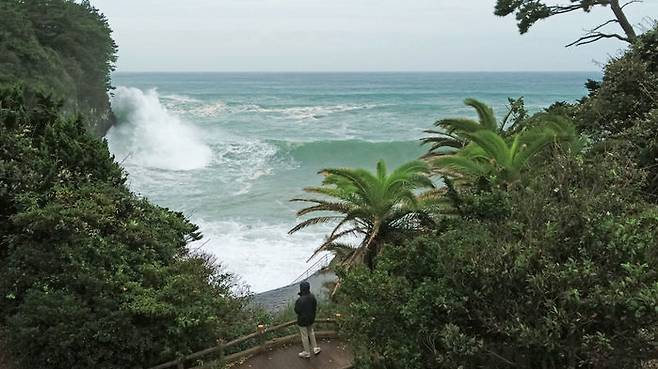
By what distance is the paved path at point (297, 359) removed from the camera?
847cm

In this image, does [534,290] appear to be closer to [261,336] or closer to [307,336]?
[307,336]

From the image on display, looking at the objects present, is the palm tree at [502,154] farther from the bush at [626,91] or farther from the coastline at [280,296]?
the coastline at [280,296]

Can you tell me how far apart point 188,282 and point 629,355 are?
602 centimetres

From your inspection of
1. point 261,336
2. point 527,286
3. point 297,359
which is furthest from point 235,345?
point 527,286

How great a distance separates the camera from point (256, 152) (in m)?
40.7

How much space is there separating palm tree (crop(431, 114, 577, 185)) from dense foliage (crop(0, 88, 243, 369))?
4999 mm

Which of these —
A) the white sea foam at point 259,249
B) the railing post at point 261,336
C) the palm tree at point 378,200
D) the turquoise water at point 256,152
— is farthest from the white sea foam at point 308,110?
the railing post at point 261,336

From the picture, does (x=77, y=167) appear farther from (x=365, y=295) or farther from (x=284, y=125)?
(x=284, y=125)

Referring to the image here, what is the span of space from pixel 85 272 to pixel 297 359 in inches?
137

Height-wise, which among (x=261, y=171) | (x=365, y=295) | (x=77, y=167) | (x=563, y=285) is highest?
(x=77, y=167)

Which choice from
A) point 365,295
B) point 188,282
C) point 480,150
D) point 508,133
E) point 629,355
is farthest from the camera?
point 508,133

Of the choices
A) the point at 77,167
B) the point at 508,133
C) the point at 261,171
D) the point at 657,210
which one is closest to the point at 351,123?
the point at 261,171

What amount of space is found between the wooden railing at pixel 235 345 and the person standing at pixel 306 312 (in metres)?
0.40

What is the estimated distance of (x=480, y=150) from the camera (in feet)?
36.9
